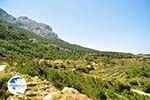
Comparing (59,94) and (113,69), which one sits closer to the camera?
(59,94)

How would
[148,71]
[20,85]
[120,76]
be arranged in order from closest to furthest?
[20,85] → [120,76] → [148,71]

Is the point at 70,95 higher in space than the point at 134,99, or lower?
higher

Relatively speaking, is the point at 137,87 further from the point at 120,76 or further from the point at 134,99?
the point at 134,99

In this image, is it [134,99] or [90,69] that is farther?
[90,69]

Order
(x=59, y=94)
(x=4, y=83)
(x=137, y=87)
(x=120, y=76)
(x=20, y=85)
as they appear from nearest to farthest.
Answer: (x=20, y=85) < (x=59, y=94) < (x=4, y=83) < (x=137, y=87) < (x=120, y=76)

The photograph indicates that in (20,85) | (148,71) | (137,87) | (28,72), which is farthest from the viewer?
(148,71)

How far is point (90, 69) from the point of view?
165250mm

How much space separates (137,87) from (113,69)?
51752mm

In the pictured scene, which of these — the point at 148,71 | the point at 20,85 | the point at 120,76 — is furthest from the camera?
the point at 148,71

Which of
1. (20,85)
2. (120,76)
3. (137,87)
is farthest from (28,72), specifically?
(120,76)

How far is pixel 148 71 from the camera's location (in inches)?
6368

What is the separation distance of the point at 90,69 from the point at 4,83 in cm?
14491

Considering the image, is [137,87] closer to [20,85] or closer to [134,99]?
[134,99]

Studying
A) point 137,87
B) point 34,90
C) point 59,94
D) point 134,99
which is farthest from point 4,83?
point 137,87
